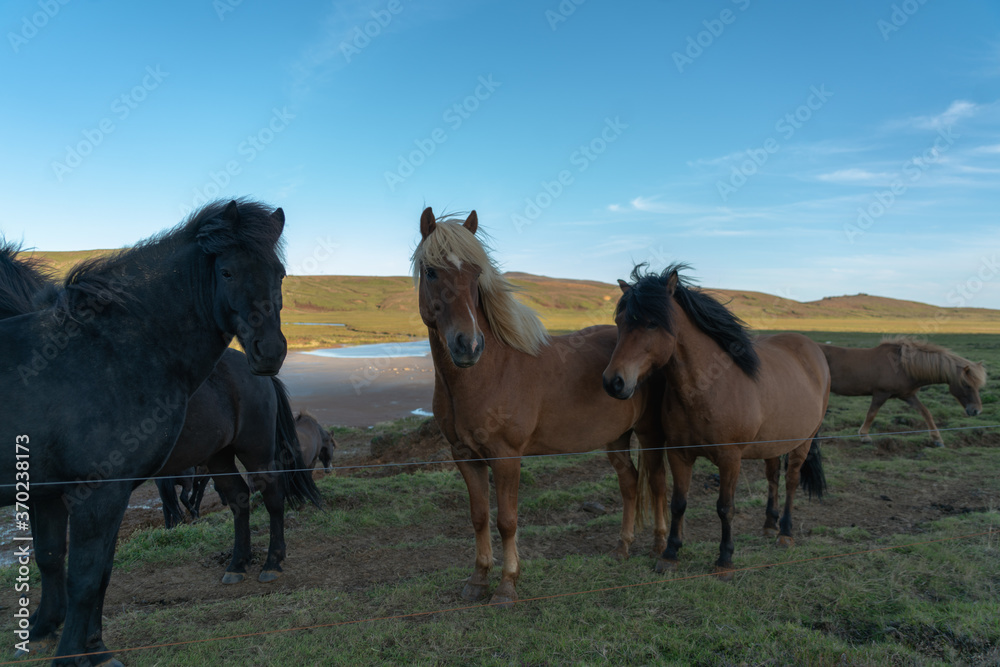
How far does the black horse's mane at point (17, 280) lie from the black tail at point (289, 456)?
7.38 feet

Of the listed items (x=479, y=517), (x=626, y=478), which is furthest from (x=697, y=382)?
(x=479, y=517)

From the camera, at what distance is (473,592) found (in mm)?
4008

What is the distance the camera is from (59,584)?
3496 mm

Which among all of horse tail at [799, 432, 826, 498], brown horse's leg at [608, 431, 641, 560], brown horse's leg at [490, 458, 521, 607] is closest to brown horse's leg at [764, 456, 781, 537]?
horse tail at [799, 432, 826, 498]

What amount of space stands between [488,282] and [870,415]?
36.8 feet

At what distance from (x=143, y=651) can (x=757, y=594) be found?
14.5 ft

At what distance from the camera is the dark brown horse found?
8.98 m

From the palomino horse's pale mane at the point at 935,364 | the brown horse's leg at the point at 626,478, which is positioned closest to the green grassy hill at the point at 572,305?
the palomino horse's pale mane at the point at 935,364

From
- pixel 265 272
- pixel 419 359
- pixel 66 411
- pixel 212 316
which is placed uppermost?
pixel 265 272

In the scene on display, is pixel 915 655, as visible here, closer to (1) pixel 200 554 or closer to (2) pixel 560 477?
(2) pixel 560 477

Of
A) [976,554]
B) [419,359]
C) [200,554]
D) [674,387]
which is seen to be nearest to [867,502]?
[976,554]

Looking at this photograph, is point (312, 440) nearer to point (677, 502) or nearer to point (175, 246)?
point (175, 246)

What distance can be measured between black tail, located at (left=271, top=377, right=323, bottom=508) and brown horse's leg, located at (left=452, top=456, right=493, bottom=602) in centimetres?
244

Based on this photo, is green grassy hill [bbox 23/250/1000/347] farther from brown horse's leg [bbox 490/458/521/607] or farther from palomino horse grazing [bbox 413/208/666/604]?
brown horse's leg [bbox 490/458/521/607]
